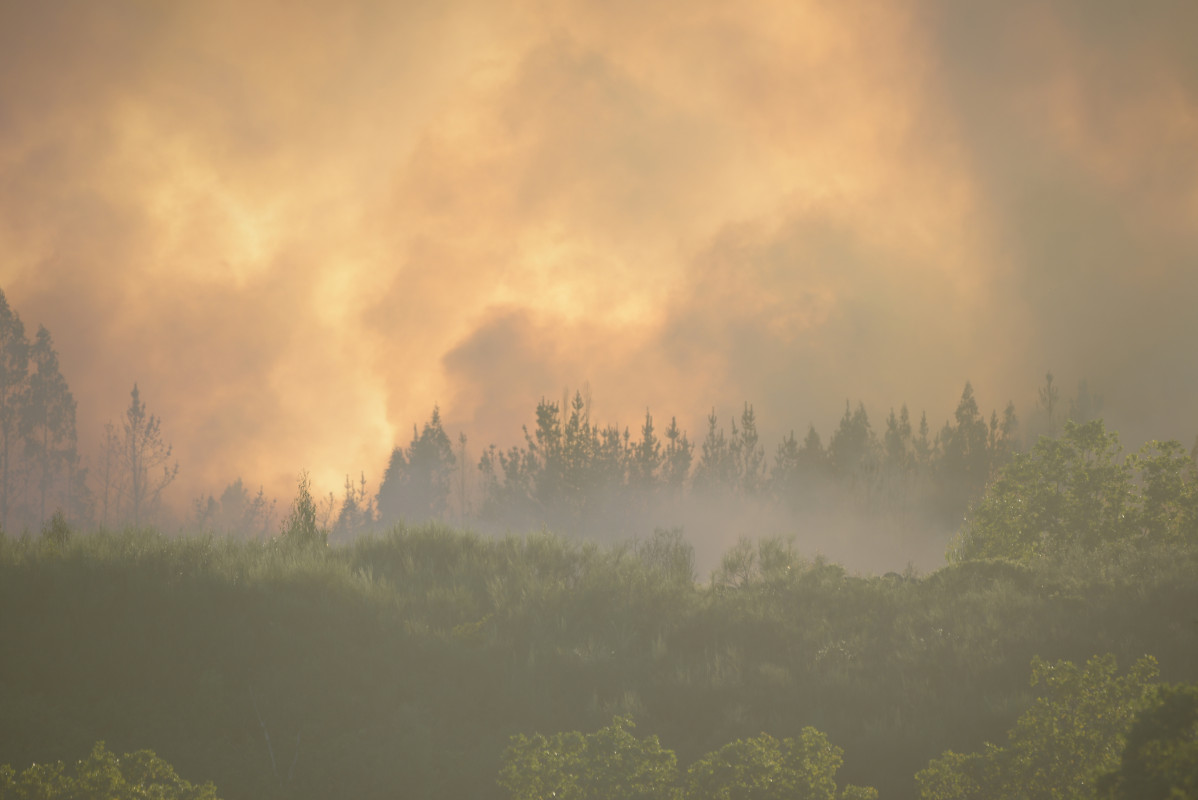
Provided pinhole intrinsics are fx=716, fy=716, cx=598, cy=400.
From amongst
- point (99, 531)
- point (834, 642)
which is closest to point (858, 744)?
point (834, 642)

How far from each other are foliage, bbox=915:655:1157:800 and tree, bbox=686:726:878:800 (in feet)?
2.94

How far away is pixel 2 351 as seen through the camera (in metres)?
Answer: 64.2

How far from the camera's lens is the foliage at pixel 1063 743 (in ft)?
21.1

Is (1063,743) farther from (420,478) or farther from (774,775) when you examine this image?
(420,478)

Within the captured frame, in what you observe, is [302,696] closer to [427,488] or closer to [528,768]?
[528,768]

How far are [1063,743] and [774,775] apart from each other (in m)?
2.68

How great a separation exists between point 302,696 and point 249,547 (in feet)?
22.8

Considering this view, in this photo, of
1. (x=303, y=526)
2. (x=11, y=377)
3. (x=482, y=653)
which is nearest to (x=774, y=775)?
(x=482, y=653)

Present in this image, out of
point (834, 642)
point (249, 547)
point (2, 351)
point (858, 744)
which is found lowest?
point (858, 744)

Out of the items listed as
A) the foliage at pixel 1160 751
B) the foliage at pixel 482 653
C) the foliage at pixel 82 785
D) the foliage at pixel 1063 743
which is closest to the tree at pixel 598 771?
the foliage at pixel 1063 743

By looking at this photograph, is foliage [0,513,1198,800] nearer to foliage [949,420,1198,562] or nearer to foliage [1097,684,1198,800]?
foliage [949,420,1198,562]

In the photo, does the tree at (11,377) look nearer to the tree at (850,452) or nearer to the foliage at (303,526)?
the foliage at (303,526)

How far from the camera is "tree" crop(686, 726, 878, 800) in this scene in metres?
6.46

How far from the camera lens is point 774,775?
6535mm
